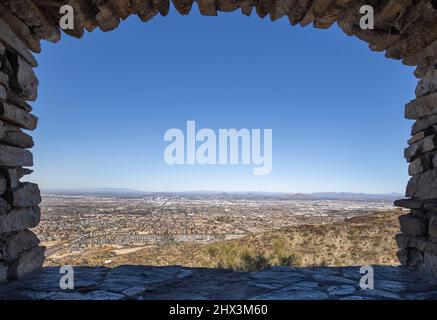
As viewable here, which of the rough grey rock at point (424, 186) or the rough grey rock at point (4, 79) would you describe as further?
the rough grey rock at point (424, 186)

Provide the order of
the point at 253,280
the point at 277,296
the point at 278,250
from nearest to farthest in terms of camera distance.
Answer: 1. the point at 277,296
2. the point at 253,280
3. the point at 278,250

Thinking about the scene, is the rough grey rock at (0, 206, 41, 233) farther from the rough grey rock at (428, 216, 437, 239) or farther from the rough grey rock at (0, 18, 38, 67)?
the rough grey rock at (428, 216, 437, 239)

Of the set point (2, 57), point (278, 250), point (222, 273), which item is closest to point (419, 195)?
point (222, 273)

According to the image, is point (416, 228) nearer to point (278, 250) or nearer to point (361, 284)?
point (361, 284)

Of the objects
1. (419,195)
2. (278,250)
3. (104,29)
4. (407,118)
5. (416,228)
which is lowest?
(278,250)

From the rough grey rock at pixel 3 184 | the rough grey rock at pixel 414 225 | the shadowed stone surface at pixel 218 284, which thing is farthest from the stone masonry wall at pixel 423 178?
the rough grey rock at pixel 3 184

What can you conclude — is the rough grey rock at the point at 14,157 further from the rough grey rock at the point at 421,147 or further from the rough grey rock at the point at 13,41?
the rough grey rock at the point at 421,147

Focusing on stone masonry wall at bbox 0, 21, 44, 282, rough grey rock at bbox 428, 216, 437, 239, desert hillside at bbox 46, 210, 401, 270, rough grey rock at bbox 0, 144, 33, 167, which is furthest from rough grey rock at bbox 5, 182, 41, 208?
desert hillside at bbox 46, 210, 401, 270
